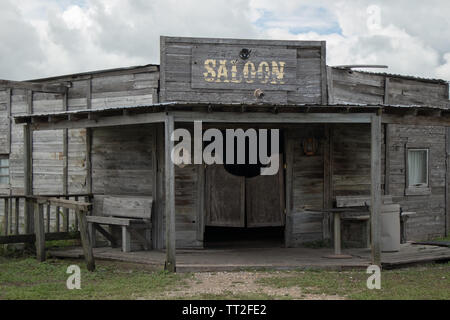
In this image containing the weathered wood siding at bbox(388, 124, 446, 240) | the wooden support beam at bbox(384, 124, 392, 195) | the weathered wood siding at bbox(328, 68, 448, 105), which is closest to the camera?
the weathered wood siding at bbox(328, 68, 448, 105)

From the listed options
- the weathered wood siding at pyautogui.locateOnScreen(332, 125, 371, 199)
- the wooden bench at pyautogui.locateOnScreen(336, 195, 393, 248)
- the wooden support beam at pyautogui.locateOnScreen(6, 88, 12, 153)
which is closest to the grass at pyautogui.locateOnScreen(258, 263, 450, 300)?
the wooden bench at pyautogui.locateOnScreen(336, 195, 393, 248)

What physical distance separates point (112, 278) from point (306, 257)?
12.6 feet

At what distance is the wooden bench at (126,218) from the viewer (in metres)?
11.4

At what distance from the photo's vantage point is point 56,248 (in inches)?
481

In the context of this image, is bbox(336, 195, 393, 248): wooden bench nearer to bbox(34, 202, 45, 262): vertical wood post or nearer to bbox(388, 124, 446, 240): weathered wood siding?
bbox(388, 124, 446, 240): weathered wood siding

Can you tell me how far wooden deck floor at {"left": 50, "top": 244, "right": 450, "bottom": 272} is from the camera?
33.1 ft

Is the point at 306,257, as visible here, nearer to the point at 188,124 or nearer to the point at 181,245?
the point at 181,245

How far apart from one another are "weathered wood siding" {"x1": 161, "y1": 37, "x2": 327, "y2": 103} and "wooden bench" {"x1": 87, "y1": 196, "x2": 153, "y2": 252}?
2352 mm

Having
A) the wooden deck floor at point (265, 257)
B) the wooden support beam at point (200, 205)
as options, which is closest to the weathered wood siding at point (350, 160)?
the wooden deck floor at point (265, 257)

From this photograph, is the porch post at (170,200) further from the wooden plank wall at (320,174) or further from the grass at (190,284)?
the wooden plank wall at (320,174)

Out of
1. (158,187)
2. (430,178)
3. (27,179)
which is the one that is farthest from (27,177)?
(430,178)

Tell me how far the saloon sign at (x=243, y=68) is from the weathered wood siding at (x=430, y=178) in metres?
3.49

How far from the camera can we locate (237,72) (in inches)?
471
